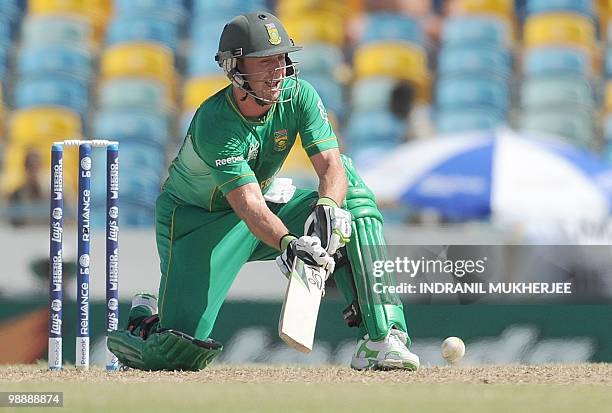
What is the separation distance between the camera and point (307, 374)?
4.96 m

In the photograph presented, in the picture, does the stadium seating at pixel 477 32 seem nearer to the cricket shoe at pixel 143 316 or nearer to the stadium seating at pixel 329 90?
the stadium seating at pixel 329 90

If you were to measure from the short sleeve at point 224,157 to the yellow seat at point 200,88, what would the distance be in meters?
5.45

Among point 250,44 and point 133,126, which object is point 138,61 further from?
point 250,44

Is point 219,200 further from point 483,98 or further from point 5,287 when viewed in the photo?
point 483,98

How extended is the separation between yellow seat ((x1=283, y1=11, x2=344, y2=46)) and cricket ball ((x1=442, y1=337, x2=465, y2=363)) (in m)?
5.34

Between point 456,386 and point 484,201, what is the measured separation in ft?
15.1

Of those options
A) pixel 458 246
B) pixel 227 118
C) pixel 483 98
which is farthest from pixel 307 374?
pixel 483 98

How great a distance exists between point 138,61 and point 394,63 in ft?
6.75

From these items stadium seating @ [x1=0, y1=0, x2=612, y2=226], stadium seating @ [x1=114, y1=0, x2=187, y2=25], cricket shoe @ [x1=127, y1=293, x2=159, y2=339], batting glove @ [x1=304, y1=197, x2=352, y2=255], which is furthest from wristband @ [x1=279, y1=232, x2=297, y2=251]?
stadium seating @ [x1=114, y1=0, x2=187, y2=25]

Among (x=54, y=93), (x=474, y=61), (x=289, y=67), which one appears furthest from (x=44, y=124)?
(x=289, y=67)

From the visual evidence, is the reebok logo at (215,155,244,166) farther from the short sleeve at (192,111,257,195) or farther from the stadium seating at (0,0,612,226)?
the stadium seating at (0,0,612,226)

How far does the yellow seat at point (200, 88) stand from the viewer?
33.9 ft

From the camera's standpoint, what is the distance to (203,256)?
5.17 m

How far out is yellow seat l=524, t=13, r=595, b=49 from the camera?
10766 millimetres
